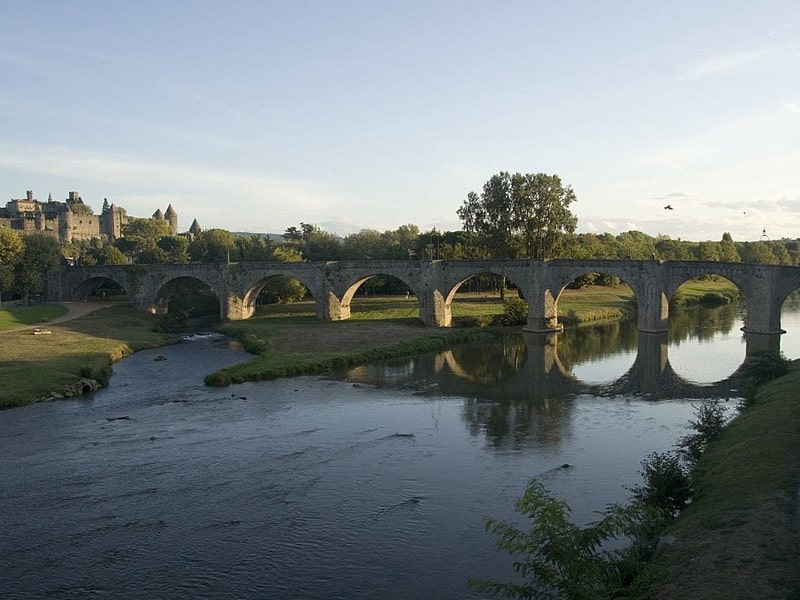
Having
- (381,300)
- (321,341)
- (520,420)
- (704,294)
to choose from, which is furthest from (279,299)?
(704,294)

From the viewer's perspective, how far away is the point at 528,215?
7306 centimetres

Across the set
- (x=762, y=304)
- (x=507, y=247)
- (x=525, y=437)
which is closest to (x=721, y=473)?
(x=525, y=437)

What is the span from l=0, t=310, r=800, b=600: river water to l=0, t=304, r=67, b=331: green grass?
1826cm

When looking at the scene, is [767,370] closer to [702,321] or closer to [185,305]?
[702,321]

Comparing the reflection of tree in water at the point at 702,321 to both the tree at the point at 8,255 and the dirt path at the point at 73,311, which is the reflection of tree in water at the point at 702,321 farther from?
the tree at the point at 8,255

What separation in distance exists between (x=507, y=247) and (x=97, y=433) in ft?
180

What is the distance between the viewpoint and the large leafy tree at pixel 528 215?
72562 mm

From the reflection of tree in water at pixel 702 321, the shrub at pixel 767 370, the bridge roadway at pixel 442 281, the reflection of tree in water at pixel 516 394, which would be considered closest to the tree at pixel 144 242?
the bridge roadway at pixel 442 281

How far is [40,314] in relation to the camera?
57750 mm

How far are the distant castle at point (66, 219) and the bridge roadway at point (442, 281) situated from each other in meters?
73.7

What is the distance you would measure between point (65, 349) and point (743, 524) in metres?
40.9

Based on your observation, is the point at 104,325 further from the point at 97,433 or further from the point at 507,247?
the point at 507,247

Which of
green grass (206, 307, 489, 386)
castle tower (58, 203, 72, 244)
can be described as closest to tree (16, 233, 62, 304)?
green grass (206, 307, 489, 386)

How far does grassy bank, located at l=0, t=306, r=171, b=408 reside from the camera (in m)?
33.0
